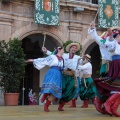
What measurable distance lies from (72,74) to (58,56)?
570mm

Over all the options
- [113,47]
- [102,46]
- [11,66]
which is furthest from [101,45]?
[11,66]

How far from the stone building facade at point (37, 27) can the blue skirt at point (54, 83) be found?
670 cm

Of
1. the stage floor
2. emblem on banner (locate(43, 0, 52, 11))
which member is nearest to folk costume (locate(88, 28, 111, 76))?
the stage floor

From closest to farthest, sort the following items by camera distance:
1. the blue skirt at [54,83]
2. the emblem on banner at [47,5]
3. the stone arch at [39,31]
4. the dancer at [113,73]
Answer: the dancer at [113,73]
the blue skirt at [54,83]
the stone arch at [39,31]
the emblem on banner at [47,5]

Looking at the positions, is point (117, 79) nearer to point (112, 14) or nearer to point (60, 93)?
point (60, 93)

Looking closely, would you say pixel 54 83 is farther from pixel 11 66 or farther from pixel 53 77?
pixel 11 66

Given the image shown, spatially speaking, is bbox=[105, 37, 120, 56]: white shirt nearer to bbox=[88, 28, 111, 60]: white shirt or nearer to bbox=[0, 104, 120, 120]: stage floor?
bbox=[88, 28, 111, 60]: white shirt

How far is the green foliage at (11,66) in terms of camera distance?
12773 mm

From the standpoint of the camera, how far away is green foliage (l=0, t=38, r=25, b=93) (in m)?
12.8

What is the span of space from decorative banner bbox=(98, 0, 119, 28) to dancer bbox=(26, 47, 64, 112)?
8.78 m

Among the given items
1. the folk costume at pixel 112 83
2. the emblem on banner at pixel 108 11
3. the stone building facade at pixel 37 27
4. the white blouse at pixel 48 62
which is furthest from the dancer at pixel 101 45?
the emblem on banner at pixel 108 11

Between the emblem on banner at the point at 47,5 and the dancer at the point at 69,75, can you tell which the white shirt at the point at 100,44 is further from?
the emblem on banner at the point at 47,5

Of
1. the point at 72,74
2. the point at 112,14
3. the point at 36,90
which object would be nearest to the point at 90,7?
the point at 112,14

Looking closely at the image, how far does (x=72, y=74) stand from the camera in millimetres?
8367
